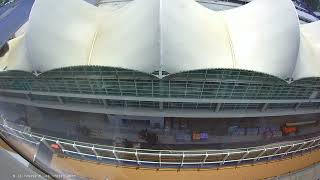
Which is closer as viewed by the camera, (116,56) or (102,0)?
(116,56)

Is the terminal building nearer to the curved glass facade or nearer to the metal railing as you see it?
the curved glass facade

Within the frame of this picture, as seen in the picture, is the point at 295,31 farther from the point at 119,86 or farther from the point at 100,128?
the point at 100,128

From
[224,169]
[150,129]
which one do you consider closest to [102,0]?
[150,129]

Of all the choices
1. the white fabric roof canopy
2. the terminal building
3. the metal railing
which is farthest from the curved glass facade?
the metal railing

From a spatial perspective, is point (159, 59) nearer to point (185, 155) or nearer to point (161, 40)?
point (161, 40)

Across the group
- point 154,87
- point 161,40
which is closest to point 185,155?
point 154,87
